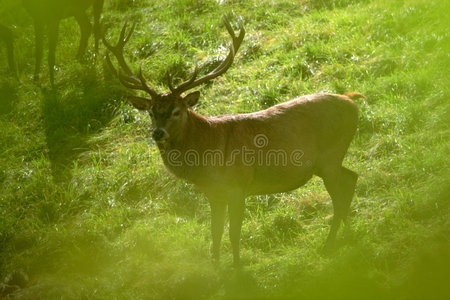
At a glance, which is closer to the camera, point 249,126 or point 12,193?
point 249,126

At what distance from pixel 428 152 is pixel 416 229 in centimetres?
138

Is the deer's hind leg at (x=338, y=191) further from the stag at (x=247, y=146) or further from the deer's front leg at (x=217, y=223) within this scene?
the deer's front leg at (x=217, y=223)

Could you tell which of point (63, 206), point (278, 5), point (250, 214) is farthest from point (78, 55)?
point (250, 214)

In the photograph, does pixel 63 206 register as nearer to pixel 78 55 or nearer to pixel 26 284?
pixel 26 284

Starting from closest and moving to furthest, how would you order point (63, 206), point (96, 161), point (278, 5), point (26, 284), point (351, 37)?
point (26, 284) → point (63, 206) → point (96, 161) → point (351, 37) → point (278, 5)

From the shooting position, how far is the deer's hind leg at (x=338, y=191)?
6727 millimetres

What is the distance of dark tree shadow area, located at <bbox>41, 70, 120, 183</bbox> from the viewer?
9.76m

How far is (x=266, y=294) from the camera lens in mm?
6277

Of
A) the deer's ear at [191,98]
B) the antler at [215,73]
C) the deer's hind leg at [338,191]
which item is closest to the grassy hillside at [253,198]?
the deer's hind leg at [338,191]

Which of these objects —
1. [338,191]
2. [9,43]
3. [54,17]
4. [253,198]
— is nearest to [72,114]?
[54,17]

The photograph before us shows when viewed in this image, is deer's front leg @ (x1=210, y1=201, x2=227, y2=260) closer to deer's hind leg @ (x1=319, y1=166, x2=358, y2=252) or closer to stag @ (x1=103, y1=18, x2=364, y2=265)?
stag @ (x1=103, y1=18, x2=364, y2=265)

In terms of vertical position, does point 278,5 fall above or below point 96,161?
above

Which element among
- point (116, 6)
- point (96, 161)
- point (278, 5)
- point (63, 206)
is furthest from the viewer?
point (116, 6)

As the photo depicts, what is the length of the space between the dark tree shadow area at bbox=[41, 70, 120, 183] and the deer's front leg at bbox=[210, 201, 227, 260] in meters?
2.96
